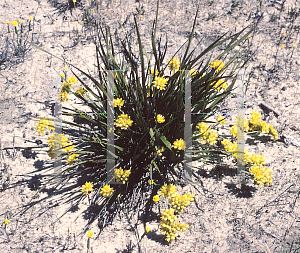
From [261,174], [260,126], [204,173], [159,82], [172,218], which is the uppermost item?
[159,82]

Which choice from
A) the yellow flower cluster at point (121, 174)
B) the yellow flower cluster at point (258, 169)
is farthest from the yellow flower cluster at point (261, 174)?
the yellow flower cluster at point (121, 174)

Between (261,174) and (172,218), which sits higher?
(261,174)

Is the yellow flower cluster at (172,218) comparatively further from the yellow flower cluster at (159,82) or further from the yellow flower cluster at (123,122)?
the yellow flower cluster at (159,82)

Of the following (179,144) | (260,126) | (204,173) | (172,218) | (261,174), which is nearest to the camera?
(172,218)

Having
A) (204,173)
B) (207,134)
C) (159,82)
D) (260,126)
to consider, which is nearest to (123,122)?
(159,82)

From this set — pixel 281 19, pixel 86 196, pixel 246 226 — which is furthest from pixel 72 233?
pixel 281 19

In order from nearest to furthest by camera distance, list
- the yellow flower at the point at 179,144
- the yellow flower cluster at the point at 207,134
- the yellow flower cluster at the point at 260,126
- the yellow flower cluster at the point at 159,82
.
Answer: the yellow flower cluster at the point at 159,82 < the yellow flower at the point at 179,144 < the yellow flower cluster at the point at 207,134 < the yellow flower cluster at the point at 260,126

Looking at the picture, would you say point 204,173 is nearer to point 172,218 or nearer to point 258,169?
point 258,169
